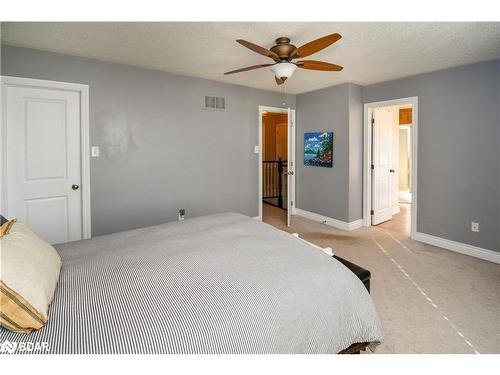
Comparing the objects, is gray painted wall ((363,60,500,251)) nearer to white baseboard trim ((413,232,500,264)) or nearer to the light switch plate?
white baseboard trim ((413,232,500,264))

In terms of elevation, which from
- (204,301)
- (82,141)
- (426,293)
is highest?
(82,141)

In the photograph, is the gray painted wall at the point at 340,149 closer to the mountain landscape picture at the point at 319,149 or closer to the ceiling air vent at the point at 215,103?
the mountain landscape picture at the point at 319,149

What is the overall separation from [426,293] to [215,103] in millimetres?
3555

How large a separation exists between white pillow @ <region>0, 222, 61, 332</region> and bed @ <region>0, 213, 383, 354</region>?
0.05 metres

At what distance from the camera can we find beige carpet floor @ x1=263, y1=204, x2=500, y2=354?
185 centimetres

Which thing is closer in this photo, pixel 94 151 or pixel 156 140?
pixel 94 151

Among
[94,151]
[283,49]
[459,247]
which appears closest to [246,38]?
[283,49]

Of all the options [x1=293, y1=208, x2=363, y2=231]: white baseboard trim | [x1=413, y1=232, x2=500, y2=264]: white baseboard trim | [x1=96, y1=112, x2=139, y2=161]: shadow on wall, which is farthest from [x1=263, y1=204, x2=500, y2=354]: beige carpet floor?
[x1=96, y1=112, x2=139, y2=161]: shadow on wall

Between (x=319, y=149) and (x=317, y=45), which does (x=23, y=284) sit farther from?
(x=319, y=149)

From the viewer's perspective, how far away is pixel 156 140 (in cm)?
372

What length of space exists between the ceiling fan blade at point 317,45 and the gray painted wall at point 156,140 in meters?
2.08

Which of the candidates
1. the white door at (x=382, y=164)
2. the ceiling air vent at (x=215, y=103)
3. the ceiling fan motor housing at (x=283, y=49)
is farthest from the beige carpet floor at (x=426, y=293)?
the ceiling air vent at (x=215, y=103)

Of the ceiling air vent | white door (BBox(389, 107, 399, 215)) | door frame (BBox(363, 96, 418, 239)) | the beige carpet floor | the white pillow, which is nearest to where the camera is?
the white pillow

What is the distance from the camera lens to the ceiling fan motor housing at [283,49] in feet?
7.80
